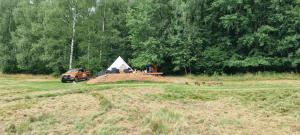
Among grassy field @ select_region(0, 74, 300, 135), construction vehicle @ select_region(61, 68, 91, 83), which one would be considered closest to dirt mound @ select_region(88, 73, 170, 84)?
construction vehicle @ select_region(61, 68, 91, 83)

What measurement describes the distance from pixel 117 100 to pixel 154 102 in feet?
6.26

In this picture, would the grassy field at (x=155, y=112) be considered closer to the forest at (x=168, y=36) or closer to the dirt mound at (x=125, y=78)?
the dirt mound at (x=125, y=78)

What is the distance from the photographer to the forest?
48097mm

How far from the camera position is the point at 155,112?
18.0 meters

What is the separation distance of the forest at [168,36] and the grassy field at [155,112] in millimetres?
23763

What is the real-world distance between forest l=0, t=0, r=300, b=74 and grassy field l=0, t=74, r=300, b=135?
936 inches

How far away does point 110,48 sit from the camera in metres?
58.6

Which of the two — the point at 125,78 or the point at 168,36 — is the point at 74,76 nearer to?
the point at 125,78

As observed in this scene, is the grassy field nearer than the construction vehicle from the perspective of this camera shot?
Yes

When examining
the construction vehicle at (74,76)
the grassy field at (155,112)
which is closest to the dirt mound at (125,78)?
the construction vehicle at (74,76)

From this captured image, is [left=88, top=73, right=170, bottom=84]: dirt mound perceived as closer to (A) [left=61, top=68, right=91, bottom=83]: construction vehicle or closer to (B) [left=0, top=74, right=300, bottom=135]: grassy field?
(A) [left=61, top=68, right=91, bottom=83]: construction vehicle

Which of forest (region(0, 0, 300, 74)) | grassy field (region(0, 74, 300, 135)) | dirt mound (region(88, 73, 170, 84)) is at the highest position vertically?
forest (region(0, 0, 300, 74))

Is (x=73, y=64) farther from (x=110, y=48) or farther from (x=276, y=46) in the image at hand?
(x=276, y=46)

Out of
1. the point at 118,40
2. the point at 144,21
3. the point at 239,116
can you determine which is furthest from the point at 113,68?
the point at 239,116
